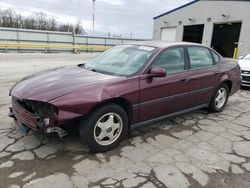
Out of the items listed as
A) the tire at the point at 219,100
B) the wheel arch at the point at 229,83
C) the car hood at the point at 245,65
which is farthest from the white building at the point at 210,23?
the tire at the point at 219,100

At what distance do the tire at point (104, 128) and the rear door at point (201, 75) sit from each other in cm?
163

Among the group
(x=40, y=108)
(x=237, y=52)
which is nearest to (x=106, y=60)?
(x=40, y=108)

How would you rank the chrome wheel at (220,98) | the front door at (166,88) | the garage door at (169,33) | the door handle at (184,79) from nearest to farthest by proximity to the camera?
the front door at (166,88) → the door handle at (184,79) → the chrome wheel at (220,98) → the garage door at (169,33)

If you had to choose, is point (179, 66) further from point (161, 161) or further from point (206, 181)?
point (206, 181)

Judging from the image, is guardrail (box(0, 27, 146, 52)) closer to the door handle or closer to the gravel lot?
the gravel lot

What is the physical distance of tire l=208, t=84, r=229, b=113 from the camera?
493 cm

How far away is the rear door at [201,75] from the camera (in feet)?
14.0

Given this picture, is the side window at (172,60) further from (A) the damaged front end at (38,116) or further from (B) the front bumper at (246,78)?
(B) the front bumper at (246,78)

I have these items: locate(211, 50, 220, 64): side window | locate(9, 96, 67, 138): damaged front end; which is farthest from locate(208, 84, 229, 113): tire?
locate(9, 96, 67, 138): damaged front end

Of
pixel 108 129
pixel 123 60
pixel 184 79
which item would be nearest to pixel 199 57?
pixel 184 79

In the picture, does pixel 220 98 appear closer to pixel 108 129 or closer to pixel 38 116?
pixel 108 129

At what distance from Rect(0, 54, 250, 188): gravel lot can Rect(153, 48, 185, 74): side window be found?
1.08m

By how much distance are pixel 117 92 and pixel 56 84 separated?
835 mm

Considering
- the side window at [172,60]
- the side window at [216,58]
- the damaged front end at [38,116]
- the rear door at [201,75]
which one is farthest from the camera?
the side window at [216,58]
